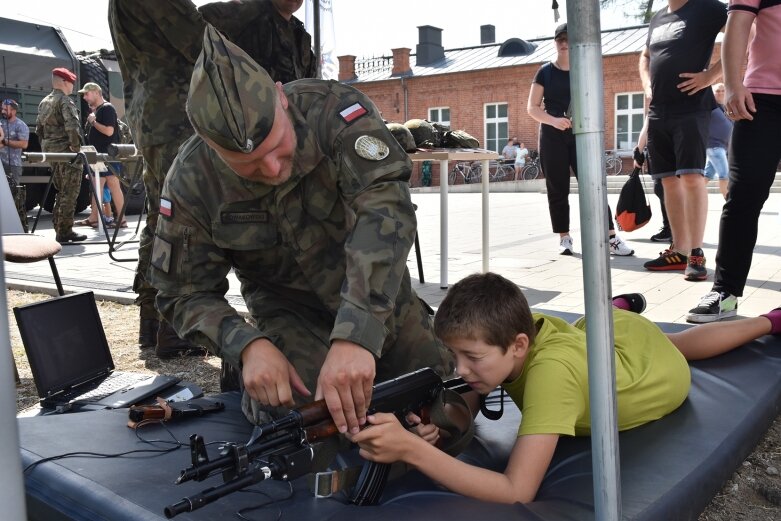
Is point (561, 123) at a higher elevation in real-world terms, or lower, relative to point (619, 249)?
higher

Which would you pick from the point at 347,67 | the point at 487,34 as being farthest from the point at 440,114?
the point at 347,67

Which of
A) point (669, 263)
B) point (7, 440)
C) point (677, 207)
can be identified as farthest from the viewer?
point (669, 263)

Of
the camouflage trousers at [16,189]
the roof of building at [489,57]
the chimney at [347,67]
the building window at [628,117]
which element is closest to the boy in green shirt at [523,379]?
the camouflage trousers at [16,189]

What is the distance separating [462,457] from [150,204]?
7.79ft

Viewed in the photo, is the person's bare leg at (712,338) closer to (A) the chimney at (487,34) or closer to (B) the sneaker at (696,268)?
(B) the sneaker at (696,268)

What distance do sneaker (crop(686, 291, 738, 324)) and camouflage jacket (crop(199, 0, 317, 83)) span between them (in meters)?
2.39

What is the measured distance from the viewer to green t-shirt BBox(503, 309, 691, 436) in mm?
1954

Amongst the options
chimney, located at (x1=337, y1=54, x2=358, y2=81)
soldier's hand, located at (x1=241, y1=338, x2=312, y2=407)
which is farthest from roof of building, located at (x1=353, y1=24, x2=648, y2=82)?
soldier's hand, located at (x1=241, y1=338, x2=312, y2=407)

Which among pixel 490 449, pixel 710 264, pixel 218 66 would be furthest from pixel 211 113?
pixel 710 264

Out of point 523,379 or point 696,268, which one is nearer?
point 523,379

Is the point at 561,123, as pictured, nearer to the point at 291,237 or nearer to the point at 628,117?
the point at 291,237

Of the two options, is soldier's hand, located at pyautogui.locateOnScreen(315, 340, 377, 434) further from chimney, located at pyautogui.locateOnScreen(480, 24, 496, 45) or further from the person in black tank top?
chimney, located at pyautogui.locateOnScreen(480, 24, 496, 45)

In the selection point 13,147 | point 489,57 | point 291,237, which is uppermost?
point 489,57

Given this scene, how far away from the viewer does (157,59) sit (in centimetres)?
361
